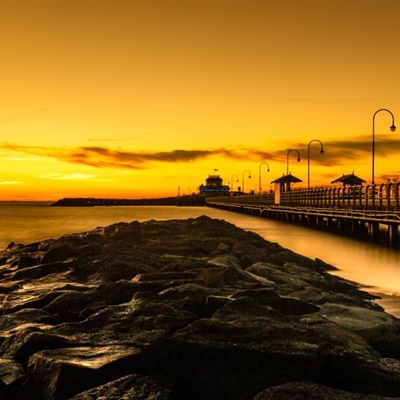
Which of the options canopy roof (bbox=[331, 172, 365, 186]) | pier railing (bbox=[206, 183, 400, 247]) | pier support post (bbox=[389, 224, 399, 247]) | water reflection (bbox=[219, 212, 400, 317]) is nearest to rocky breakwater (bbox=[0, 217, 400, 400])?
water reflection (bbox=[219, 212, 400, 317])

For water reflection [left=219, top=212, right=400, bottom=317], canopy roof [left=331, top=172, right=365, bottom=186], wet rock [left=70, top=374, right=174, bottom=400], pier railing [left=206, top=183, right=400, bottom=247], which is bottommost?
water reflection [left=219, top=212, right=400, bottom=317]

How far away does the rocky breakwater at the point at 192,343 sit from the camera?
6117 millimetres

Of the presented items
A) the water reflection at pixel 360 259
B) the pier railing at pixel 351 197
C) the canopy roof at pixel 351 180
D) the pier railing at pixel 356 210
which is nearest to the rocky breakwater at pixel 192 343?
the water reflection at pixel 360 259

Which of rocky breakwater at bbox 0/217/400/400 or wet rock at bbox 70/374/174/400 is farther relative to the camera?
rocky breakwater at bbox 0/217/400/400

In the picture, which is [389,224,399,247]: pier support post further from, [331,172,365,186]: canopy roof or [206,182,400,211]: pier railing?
[331,172,365,186]: canopy roof

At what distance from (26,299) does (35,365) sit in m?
4.22

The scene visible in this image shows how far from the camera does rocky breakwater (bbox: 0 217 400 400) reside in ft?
20.1

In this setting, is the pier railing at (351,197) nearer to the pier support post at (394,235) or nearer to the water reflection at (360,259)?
the pier support post at (394,235)

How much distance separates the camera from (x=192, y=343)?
22.0 feet

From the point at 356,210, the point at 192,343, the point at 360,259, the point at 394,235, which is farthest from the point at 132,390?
the point at 356,210

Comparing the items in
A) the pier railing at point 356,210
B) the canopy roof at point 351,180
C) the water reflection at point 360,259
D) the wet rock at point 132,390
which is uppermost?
the canopy roof at point 351,180

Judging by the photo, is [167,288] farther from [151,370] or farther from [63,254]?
[63,254]

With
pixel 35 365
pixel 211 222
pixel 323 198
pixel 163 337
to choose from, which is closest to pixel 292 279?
pixel 163 337

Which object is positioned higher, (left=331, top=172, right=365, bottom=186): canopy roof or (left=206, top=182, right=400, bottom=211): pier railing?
(left=331, top=172, right=365, bottom=186): canopy roof
